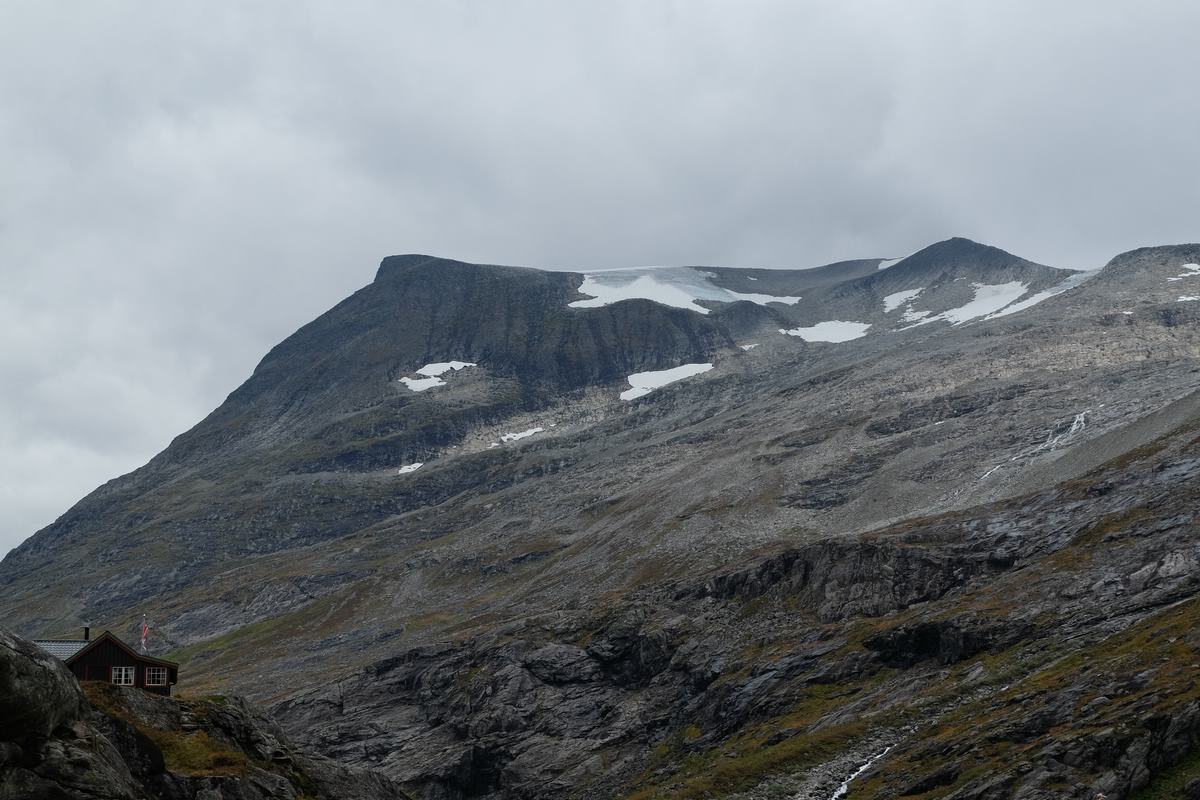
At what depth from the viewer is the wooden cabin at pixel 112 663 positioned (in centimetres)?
6594

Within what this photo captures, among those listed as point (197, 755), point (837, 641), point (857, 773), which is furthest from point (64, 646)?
point (837, 641)

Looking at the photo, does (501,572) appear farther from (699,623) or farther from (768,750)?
(768,750)

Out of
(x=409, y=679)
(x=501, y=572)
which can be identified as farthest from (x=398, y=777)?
(x=501, y=572)

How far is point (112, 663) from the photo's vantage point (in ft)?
219

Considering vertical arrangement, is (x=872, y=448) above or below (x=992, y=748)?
above

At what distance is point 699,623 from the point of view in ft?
455

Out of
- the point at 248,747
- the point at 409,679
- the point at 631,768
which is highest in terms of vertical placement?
the point at 248,747

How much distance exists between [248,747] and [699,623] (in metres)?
88.0

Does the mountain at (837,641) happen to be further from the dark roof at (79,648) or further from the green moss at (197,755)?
the dark roof at (79,648)

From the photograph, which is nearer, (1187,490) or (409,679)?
(1187,490)

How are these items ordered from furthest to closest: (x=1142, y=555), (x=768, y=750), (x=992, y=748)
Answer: (x=1142, y=555) → (x=768, y=750) → (x=992, y=748)

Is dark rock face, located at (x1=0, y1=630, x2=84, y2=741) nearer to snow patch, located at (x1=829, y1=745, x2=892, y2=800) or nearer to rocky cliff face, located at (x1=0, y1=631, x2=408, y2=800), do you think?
rocky cliff face, located at (x1=0, y1=631, x2=408, y2=800)

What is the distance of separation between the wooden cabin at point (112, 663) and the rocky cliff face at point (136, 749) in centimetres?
1006

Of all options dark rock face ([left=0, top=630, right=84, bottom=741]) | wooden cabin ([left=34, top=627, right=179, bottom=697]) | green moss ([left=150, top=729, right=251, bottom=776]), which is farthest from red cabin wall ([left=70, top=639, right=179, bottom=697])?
dark rock face ([left=0, top=630, right=84, bottom=741])
